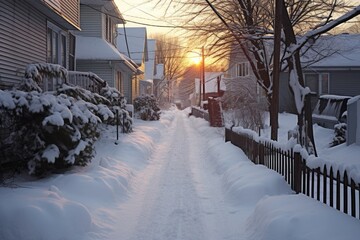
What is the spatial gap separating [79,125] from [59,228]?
3.32m

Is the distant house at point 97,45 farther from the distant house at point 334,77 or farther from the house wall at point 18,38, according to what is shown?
the distant house at point 334,77

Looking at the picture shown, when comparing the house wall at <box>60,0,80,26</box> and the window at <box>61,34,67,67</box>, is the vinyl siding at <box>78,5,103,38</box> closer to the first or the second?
the window at <box>61,34,67,67</box>

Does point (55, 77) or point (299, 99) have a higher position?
point (55, 77)

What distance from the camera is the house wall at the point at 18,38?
10.6 m

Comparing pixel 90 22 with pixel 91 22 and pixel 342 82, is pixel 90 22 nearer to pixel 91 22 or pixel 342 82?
pixel 91 22

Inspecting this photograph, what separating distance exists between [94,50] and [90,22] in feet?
7.52

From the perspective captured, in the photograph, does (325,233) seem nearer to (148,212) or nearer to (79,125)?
(148,212)

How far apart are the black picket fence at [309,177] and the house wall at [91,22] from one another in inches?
596

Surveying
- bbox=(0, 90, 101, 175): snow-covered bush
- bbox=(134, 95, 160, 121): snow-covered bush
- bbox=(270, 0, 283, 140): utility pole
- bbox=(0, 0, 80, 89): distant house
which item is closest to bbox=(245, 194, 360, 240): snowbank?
bbox=(0, 90, 101, 175): snow-covered bush

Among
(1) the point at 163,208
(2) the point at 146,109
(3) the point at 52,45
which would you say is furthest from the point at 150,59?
(1) the point at 163,208

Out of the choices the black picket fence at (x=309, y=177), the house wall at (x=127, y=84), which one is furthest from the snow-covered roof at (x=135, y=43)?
the black picket fence at (x=309, y=177)

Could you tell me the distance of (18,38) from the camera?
11.6 m

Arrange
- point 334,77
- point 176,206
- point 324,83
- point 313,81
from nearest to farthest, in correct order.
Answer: point 176,206 < point 334,77 < point 324,83 < point 313,81

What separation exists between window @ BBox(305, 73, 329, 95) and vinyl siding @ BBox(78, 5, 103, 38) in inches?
574
